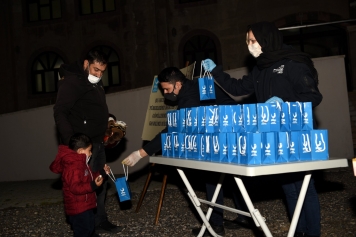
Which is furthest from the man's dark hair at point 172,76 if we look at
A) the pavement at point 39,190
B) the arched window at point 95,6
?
the arched window at point 95,6

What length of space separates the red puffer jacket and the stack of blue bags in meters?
1.37

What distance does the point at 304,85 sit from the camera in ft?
12.0

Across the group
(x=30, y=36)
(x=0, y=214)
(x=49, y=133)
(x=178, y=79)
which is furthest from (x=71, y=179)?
(x=30, y=36)

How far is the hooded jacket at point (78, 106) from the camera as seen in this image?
4820 millimetres

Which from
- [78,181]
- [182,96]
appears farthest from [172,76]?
[78,181]

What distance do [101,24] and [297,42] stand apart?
27.1ft

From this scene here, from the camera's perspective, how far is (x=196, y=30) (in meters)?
19.7

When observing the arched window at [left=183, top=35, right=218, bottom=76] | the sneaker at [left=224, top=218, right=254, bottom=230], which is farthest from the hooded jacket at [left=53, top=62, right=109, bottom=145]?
the arched window at [left=183, top=35, right=218, bottom=76]

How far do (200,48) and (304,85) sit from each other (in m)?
16.3

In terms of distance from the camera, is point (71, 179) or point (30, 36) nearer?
point (71, 179)

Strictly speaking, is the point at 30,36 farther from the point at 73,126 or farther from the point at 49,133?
the point at 73,126

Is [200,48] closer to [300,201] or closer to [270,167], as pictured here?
[300,201]

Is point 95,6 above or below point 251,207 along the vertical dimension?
above

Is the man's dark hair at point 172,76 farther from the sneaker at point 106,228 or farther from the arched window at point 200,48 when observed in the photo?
the arched window at point 200,48
